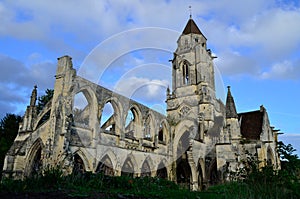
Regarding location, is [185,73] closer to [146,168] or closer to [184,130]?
[184,130]

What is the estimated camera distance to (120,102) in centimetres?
1995

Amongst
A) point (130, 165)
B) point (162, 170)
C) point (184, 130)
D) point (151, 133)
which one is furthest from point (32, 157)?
point (184, 130)

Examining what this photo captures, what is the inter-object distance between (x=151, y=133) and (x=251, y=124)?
1364 cm

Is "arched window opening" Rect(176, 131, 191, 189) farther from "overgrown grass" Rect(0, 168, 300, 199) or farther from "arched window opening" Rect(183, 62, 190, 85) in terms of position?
"overgrown grass" Rect(0, 168, 300, 199)

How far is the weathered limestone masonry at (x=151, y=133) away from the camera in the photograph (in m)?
15.7

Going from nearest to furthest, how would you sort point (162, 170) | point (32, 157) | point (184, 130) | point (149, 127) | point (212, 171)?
point (32, 157) → point (162, 170) → point (149, 127) → point (212, 171) → point (184, 130)

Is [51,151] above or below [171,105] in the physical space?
below

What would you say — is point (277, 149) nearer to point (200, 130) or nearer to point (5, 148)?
point (200, 130)

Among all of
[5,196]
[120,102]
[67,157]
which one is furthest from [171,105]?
[5,196]

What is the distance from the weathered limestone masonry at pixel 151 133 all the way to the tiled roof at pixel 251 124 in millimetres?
100

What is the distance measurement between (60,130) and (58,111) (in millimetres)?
1166

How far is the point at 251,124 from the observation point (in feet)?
100

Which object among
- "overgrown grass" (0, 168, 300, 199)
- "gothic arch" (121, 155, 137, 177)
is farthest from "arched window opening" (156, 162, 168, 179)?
"overgrown grass" (0, 168, 300, 199)

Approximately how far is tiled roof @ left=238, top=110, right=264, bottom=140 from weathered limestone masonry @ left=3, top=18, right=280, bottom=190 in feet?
0.33
